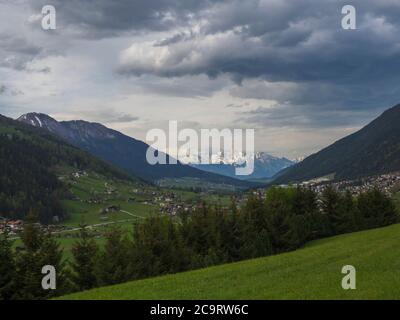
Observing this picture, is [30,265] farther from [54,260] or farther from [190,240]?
[190,240]

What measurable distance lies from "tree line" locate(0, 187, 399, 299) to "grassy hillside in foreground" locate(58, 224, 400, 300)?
1870cm

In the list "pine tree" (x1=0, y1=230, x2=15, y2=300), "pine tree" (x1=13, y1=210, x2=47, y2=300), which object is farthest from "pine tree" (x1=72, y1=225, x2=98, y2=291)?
"pine tree" (x1=0, y1=230, x2=15, y2=300)

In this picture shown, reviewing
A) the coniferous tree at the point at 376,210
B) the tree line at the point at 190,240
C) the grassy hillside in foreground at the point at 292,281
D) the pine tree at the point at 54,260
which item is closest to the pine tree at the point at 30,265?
the tree line at the point at 190,240

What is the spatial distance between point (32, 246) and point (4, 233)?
398 cm

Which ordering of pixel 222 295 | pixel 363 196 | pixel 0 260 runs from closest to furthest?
pixel 222 295 < pixel 0 260 < pixel 363 196

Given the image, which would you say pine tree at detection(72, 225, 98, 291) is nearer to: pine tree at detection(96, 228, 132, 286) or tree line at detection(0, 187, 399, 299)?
tree line at detection(0, 187, 399, 299)

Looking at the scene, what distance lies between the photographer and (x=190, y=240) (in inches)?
3103

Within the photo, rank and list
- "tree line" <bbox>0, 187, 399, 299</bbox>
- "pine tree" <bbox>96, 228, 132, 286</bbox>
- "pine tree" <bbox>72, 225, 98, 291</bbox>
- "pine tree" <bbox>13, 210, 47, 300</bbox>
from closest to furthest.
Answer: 1. "pine tree" <bbox>13, 210, 47, 300</bbox>
2. "tree line" <bbox>0, 187, 399, 299</bbox>
3. "pine tree" <bbox>96, 228, 132, 286</bbox>
4. "pine tree" <bbox>72, 225, 98, 291</bbox>

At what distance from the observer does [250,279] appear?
36031 millimetres

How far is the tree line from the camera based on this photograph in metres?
54.7
